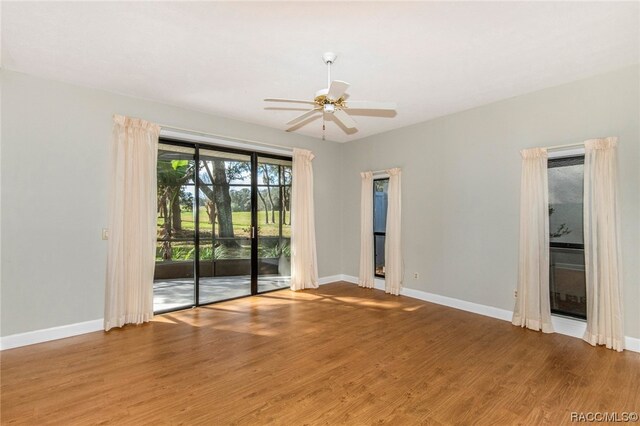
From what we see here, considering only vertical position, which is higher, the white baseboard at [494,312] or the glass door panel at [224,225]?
the glass door panel at [224,225]

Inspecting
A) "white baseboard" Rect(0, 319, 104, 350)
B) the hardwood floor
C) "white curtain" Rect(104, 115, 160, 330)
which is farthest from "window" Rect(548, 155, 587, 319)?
"white baseboard" Rect(0, 319, 104, 350)

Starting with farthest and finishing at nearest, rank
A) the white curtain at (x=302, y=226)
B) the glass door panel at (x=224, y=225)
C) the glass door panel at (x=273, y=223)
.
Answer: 1. the white curtain at (x=302, y=226)
2. the glass door panel at (x=273, y=223)
3. the glass door panel at (x=224, y=225)

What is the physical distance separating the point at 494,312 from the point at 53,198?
574 cm

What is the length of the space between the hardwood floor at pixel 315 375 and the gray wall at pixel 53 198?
0.47 metres

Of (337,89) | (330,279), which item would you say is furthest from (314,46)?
(330,279)

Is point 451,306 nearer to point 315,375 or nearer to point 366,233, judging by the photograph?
point 366,233

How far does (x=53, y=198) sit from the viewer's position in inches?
134

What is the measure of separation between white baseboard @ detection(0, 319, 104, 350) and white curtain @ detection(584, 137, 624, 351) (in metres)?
5.73

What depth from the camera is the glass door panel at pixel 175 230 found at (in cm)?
438

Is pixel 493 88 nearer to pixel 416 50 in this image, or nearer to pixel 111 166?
pixel 416 50

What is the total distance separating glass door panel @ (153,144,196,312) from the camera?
4.38 metres

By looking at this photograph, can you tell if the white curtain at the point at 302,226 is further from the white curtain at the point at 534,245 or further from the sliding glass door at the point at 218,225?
the white curtain at the point at 534,245

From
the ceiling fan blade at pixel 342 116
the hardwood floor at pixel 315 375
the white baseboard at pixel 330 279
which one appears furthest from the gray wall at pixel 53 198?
the white baseboard at pixel 330 279

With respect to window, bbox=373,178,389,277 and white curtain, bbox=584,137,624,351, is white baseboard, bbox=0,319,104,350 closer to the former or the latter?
window, bbox=373,178,389,277
